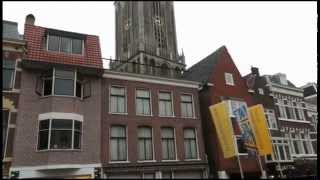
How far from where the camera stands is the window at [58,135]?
1827cm

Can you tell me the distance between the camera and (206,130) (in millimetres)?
25562

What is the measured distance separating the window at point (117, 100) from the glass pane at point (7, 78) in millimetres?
6383

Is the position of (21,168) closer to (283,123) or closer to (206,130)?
(206,130)

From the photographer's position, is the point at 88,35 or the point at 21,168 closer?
the point at 21,168

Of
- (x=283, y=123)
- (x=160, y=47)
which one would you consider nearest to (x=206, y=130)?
(x=283, y=123)

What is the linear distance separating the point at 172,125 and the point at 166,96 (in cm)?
234

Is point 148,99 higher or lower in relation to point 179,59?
lower

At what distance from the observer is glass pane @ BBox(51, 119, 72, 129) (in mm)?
18642

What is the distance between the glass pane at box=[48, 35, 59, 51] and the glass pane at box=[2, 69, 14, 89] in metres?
2.88

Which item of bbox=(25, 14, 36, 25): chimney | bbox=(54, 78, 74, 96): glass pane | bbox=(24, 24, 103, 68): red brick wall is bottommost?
bbox=(54, 78, 74, 96): glass pane

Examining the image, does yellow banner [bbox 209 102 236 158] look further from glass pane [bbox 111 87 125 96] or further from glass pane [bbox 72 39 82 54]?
glass pane [bbox 72 39 82 54]

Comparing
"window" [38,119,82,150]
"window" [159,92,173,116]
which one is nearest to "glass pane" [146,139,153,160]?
"window" [159,92,173,116]

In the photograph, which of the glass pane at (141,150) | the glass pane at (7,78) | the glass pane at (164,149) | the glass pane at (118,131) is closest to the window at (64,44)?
the glass pane at (7,78)

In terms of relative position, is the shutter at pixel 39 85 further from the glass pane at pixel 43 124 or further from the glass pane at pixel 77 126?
the glass pane at pixel 77 126
